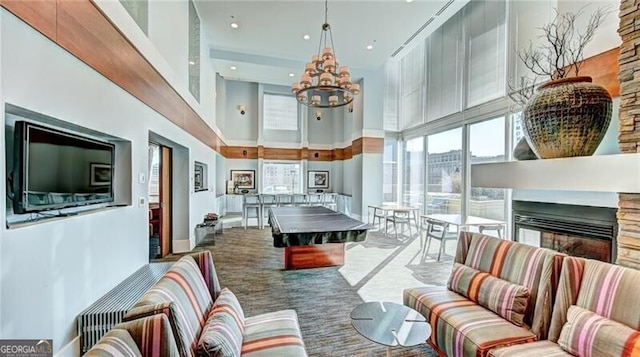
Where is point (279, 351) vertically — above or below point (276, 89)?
below

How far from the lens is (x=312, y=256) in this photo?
4.55 metres

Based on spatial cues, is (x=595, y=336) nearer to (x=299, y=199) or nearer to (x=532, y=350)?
(x=532, y=350)

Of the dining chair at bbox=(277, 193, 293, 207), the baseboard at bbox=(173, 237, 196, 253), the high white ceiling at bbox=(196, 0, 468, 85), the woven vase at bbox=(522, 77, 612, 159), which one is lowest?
the baseboard at bbox=(173, 237, 196, 253)

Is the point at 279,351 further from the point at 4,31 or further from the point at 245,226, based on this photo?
the point at 245,226

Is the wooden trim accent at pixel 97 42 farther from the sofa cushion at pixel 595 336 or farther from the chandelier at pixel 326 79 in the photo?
the sofa cushion at pixel 595 336

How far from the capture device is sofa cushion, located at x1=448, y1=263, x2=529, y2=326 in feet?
6.63

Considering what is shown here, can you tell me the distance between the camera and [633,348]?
55.2 inches

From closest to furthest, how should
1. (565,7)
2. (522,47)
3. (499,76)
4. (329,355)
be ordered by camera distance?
(329,355) < (565,7) < (522,47) < (499,76)

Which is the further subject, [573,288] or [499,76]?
[499,76]

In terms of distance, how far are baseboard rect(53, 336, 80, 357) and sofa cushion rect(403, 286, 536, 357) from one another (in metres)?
2.65

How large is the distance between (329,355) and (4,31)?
9.84ft

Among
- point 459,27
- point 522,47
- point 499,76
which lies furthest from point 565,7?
point 459,27

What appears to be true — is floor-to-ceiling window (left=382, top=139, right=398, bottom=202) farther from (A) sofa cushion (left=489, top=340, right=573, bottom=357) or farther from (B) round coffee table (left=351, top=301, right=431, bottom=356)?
(A) sofa cushion (left=489, top=340, right=573, bottom=357)

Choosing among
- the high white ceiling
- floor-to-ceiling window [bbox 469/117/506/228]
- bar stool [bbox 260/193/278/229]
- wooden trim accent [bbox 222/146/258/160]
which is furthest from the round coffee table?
wooden trim accent [bbox 222/146/258/160]
